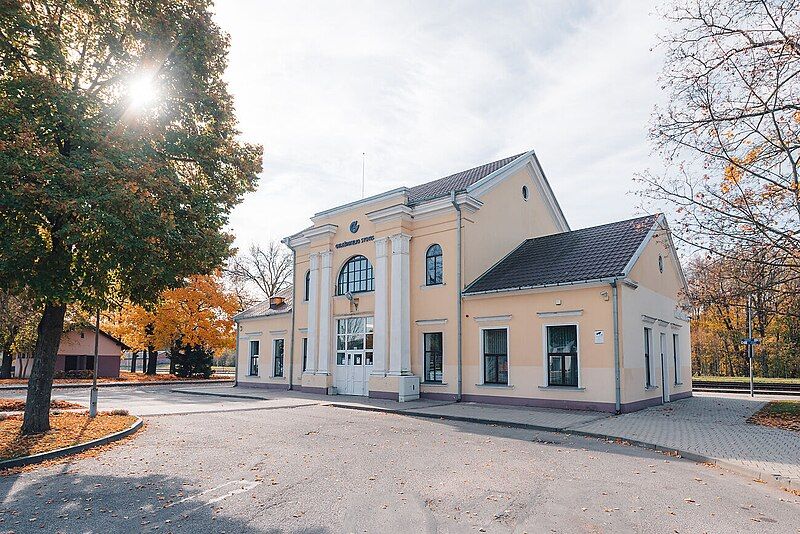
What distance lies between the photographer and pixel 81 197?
9047 millimetres

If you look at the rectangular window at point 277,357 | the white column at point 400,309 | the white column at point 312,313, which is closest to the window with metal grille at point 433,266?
the white column at point 400,309

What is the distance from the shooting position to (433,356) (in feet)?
66.6

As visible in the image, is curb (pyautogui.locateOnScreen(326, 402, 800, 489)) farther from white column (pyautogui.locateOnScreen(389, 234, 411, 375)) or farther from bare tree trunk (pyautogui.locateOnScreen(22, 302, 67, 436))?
bare tree trunk (pyautogui.locateOnScreen(22, 302, 67, 436))

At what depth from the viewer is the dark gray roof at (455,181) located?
21969 mm

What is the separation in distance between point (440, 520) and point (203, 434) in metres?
8.04

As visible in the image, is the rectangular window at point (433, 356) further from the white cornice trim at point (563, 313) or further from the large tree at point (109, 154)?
→ the large tree at point (109, 154)

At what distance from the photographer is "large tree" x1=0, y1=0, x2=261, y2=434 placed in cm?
926

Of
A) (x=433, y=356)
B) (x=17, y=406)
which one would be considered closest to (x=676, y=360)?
(x=433, y=356)

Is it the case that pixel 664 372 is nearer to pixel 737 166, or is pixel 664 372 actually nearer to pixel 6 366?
pixel 737 166

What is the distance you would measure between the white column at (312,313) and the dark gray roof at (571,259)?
25.7ft

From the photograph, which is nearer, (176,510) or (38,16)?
(176,510)

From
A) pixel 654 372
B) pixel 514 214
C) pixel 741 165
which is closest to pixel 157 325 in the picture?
pixel 514 214

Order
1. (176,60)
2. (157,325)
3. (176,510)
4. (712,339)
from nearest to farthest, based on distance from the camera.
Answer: (176,510) < (176,60) < (157,325) < (712,339)

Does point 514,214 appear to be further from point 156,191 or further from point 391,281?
point 156,191
